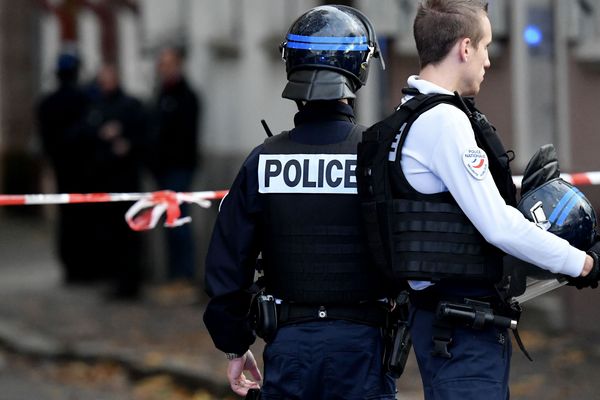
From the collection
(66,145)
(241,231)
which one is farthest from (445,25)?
(66,145)

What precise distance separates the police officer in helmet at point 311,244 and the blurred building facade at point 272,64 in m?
4.75

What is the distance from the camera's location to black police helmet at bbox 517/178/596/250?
4.34 meters

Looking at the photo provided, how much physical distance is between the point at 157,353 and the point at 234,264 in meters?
5.92

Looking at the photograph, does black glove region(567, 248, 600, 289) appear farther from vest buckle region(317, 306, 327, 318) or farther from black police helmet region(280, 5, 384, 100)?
black police helmet region(280, 5, 384, 100)

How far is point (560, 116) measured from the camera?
9.99 metres

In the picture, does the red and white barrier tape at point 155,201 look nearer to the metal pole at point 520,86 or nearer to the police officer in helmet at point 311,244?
the police officer in helmet at point 311,244

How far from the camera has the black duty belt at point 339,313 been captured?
4.52m

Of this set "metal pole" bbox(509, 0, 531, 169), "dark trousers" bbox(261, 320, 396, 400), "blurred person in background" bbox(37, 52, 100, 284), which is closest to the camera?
"dark trousers" bbox(261, 320, 396, 400)

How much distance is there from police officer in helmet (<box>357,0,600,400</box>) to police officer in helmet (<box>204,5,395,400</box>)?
208 millimetres

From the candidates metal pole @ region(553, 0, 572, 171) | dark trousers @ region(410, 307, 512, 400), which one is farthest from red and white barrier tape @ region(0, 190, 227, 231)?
metal pole @ region(553, 0, 572, 171)

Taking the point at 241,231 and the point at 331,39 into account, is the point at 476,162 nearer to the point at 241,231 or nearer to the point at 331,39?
the point at 331,39

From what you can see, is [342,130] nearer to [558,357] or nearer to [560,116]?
[558,357]

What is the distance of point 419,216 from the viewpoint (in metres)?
4.30

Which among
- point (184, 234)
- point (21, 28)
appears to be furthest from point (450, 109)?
point (21, 28)
